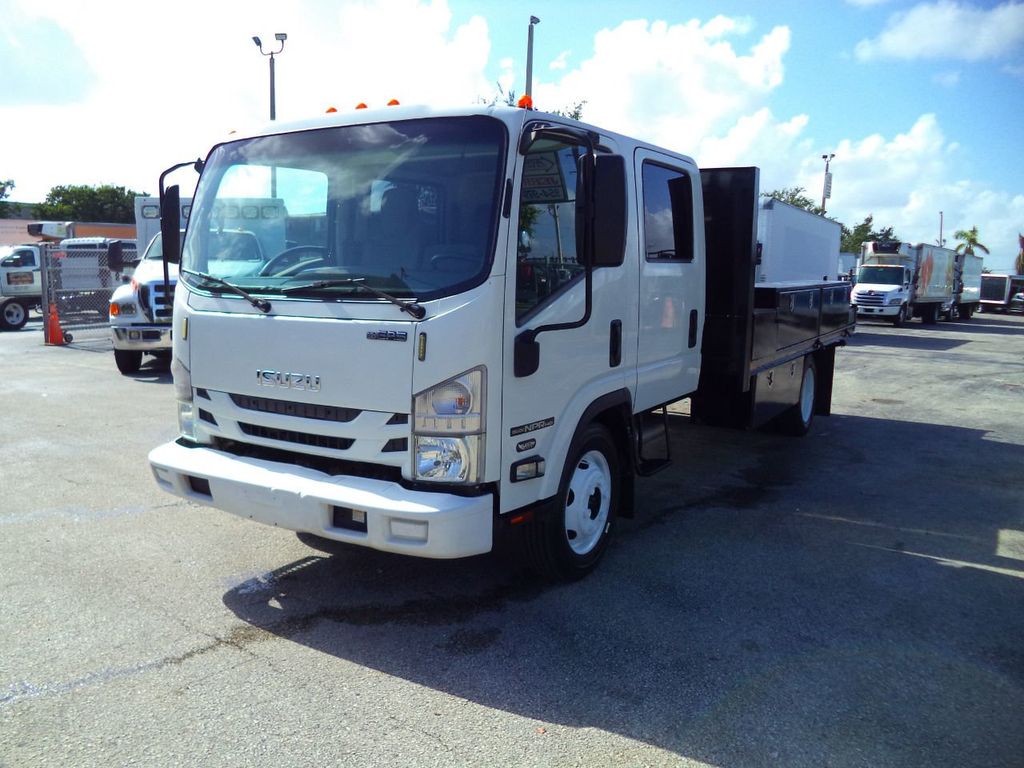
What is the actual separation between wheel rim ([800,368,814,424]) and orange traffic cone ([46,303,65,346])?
567 inches

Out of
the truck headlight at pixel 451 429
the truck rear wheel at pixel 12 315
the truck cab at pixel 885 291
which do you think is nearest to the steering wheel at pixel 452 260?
the truck headlight at pixel 451 429

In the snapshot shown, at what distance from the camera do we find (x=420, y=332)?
364cm

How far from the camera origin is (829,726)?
3299 mm

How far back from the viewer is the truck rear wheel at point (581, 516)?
4336 millimetres

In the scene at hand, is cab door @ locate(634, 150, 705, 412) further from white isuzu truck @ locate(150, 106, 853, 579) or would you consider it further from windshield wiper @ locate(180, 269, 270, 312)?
windshield wiper @ locate(180, 269, 270, 312)

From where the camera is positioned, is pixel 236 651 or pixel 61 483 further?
pixel 61 483

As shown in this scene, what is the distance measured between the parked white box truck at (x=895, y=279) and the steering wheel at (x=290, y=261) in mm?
28024

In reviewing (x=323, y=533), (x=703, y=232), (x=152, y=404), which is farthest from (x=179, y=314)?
(x=152, y=404)

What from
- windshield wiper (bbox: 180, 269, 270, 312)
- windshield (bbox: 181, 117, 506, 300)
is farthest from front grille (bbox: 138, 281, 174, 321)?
windshield wiper (bbox: 180, 269, 270, 312)

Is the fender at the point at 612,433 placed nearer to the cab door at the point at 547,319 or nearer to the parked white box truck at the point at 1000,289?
the cab door at the point at 547,319

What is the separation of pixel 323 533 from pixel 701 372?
3.65 m

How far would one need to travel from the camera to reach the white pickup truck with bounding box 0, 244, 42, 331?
20.2 meters

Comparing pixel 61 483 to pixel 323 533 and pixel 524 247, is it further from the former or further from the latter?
pixel 524 247

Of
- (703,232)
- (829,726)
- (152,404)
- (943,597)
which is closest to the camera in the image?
(829,726)
